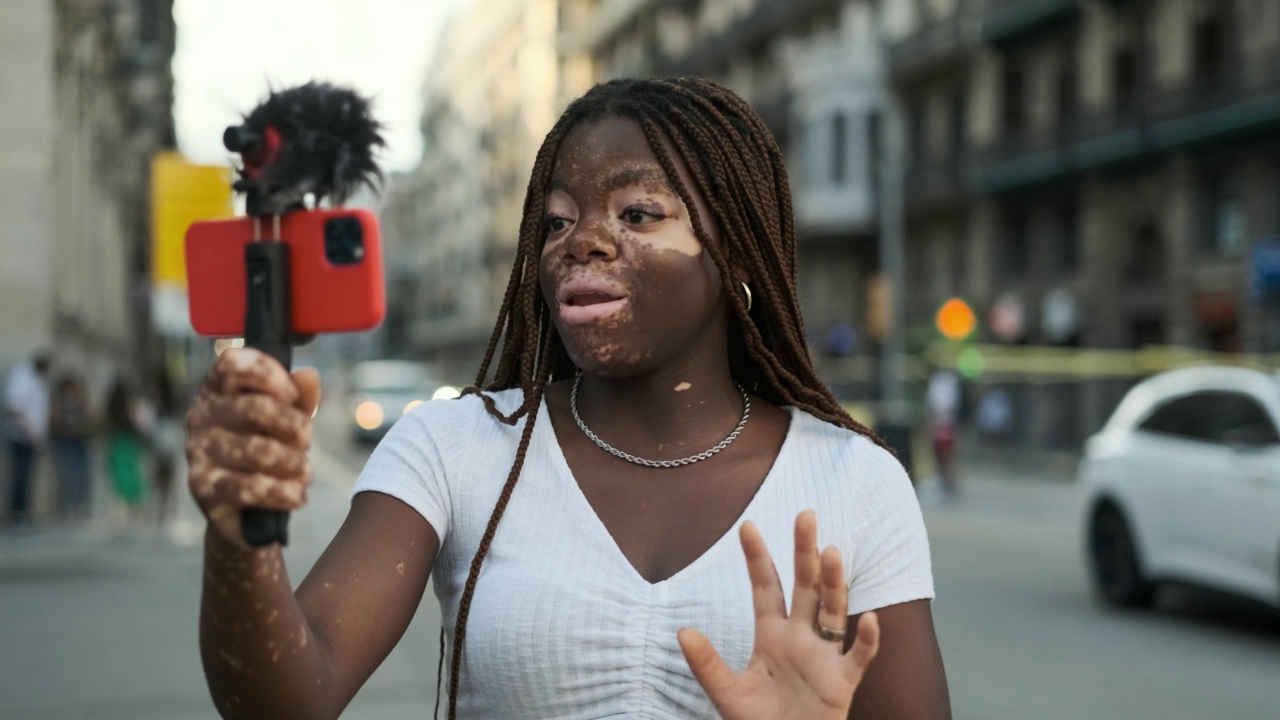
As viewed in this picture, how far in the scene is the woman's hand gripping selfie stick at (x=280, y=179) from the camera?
4.73 ft

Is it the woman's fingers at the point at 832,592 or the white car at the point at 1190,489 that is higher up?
the woman's fingers at the point at 832,592

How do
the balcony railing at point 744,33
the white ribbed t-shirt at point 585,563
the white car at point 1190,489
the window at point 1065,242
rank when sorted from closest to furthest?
the white ribbed t-shirt at point 585,563, the white car at point 1190,489, the window at point 1065,242, the balcony railing at point 744,33

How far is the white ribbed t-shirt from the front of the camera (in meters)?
1.96

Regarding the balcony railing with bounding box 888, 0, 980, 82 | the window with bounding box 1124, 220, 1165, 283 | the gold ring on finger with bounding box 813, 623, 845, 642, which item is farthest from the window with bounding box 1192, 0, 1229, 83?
the gold ring on finger with bounding box 813, 623, 845, 642

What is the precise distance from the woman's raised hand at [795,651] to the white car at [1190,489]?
8.04 metres

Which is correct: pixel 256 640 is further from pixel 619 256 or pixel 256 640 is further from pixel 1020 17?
pixel 1020 17

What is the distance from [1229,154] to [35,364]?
19.8 metres

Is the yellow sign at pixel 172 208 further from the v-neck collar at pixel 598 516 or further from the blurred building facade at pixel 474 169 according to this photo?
the blurred building facade at pixel 474 169

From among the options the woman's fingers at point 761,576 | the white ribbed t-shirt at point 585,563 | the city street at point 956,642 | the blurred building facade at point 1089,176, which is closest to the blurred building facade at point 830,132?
the blurred building facade at point 1089,176

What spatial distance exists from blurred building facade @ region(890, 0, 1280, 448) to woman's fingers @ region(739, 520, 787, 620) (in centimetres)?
2338

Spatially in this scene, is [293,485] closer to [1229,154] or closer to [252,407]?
[252,407]

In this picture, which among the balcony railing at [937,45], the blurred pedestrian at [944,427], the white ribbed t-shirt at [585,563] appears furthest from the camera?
the balcony railing at [937,45]

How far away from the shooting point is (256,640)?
5.33 feet

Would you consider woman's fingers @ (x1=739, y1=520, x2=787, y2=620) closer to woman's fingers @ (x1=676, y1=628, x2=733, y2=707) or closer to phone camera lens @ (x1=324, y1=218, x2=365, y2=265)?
woman's fingers @ (x1=676, y1=628, x2=733, y2=707)
